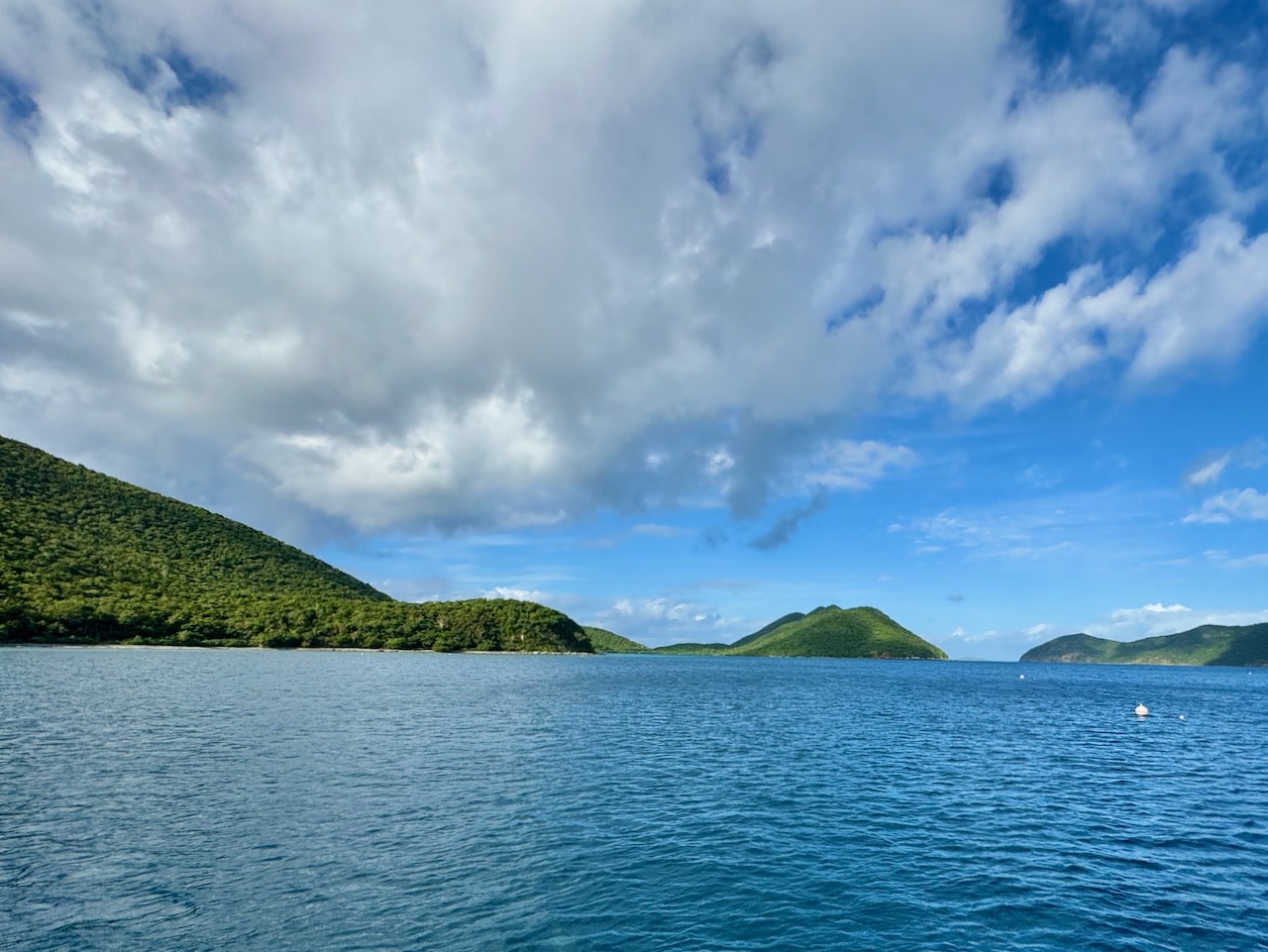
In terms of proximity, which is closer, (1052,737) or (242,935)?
(242,935)

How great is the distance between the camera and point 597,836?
33344 mm

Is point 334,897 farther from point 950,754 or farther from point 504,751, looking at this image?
point 950,754

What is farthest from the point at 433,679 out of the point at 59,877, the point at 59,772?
the point at 59,877

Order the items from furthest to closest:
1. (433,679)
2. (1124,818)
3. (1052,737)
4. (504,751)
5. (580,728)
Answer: (433,679) → (1052,737) → (580,728) → (504,751) → (1124,818)

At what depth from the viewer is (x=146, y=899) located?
23.9 meters

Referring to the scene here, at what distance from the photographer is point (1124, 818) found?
40.1 m

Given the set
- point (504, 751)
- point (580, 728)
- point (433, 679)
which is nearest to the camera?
point (504, 751)

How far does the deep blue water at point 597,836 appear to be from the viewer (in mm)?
23094

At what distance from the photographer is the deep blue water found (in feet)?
75.8

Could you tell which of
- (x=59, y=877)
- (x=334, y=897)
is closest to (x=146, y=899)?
(x=59, y=877)

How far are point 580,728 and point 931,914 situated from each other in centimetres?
5164

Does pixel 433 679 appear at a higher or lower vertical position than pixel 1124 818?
higher

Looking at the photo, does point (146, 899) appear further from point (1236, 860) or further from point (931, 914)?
point (1236, 860)

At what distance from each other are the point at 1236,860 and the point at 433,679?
123413 mm
